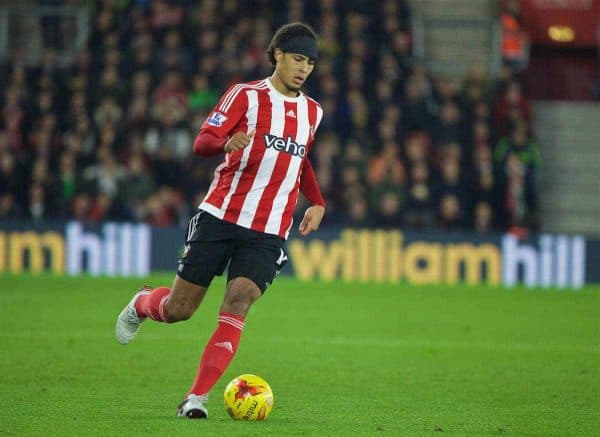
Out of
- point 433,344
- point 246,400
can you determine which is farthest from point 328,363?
point 246,400

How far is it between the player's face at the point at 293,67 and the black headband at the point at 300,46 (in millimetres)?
22

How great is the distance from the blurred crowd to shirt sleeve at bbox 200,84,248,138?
1091 centimetres

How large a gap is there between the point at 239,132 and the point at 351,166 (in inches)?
451

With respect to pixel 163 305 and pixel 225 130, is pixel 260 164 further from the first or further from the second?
pixel 163 305

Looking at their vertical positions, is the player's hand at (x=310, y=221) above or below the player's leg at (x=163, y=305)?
above

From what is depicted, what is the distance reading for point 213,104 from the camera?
18875mm

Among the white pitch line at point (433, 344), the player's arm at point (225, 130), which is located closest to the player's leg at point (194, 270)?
the player's arm at point (225, 130)

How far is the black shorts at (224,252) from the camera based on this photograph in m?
6.76

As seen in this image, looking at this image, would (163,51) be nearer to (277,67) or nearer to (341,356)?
(341,356)

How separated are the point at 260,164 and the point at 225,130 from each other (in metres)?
0.31

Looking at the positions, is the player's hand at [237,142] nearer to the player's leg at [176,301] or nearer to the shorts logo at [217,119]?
the shorts logo at [217,119]

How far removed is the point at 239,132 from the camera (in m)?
6.58

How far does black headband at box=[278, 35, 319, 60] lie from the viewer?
687 cm

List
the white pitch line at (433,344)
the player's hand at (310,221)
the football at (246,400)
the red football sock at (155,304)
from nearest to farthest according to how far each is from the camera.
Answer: the football at (246,400) → the red football sock at (155,304) → the player's hand at (310,221) → the white pitch line at (433,344)
